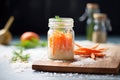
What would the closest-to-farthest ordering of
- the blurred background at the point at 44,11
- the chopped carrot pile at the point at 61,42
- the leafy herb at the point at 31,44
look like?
the chopped carrot pile at the point at 61,42 → the leafy herb at the point at 31,44 → the blurred background at the point at 44,11

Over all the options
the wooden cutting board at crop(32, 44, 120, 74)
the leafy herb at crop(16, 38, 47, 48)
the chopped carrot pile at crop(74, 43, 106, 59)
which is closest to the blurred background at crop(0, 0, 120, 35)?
the leafy herb at crop(16, 38, 47, 48)

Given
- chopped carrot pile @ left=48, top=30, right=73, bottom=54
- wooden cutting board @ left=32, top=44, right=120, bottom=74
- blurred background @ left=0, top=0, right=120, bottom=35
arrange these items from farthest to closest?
blurred background @ left=0, top=0, right=120, bottom=35, chopped carrot pile @ left=48, top=30, right=73, bottom=54, wooden cutting board @ left=32, top=44, right=120, bottom=74

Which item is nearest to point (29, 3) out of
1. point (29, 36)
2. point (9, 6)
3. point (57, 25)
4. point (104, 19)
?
point (9, 6)

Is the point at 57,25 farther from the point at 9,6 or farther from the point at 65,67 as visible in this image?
the point at 9,6

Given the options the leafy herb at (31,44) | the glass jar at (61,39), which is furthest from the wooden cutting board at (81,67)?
the leafy herb at (31,44)

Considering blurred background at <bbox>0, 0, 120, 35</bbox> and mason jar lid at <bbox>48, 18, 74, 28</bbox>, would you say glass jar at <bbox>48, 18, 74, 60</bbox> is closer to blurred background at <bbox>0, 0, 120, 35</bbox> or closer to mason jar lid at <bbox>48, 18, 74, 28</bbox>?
mason jar lid at <bbox>48, 18, 74, 28</bbox>

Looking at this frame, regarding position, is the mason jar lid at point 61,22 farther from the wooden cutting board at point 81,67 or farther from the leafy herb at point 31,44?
the leafy herb at point 31,44
